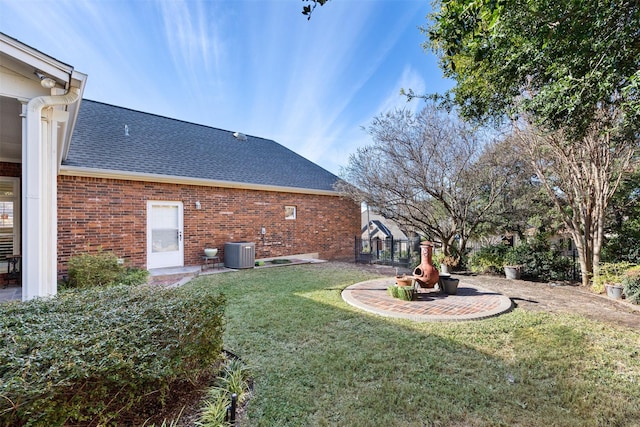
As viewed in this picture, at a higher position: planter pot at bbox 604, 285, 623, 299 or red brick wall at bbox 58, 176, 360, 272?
red brick wall at bbox 58, 176, 360, 272

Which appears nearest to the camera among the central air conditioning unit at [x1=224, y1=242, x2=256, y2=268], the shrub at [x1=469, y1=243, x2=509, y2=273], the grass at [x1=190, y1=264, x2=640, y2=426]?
the grass at [x1=190, y1=264, x2=640, y2=426]

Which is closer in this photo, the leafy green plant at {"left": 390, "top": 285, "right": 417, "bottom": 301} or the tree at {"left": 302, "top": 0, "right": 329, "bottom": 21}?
the tree at {"left": 302, "top": 0, "right": 329, "bottom": 21}

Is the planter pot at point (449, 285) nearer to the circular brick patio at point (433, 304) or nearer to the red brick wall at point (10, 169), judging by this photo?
the circular brick patio at point (433, 304)

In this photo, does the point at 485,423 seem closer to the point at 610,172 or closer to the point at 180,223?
the point at 610,172

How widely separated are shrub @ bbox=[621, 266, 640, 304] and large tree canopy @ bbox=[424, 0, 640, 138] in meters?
3.86

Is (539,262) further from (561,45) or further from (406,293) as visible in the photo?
(561,45)

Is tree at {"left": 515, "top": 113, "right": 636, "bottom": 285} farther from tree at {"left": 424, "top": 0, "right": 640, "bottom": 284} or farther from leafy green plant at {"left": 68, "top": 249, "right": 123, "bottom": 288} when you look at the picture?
leafy green plant at {"left": 68, "top": 249, "right": 123, "bottom": 288}

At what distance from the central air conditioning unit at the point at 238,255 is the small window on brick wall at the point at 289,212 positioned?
260 centimetres

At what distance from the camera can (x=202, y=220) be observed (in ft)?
32.6

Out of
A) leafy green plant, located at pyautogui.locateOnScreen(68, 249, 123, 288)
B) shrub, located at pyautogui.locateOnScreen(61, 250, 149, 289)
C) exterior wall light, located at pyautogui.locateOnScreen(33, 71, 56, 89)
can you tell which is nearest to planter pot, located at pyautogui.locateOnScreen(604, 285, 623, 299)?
shrub, located at pyautogui.locateOnScreen(61, 250, 149, 289)

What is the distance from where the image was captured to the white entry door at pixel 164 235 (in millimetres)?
9016

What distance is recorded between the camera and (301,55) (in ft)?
29.6

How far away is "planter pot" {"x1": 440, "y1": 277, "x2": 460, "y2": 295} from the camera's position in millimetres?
6273

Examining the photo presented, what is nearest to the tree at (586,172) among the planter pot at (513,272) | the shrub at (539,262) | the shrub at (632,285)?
the shrub at (539,262)
